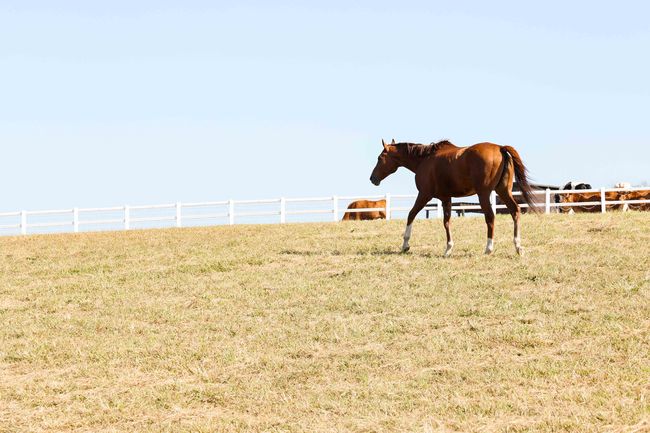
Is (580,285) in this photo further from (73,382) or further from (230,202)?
(230,202)

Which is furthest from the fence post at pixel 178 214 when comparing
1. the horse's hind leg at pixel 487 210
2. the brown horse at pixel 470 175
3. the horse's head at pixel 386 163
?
the horse's hind leg at pixel 487 210

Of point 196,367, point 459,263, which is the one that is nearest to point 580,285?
point 459,263

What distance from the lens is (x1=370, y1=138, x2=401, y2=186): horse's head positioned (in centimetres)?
1983

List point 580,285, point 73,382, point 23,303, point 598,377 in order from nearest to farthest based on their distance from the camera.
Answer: point 598,377
point 73,382
point 580,285
point 23,303

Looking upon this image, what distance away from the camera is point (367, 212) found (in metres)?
34.1

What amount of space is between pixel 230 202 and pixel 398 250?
1419 centimetres

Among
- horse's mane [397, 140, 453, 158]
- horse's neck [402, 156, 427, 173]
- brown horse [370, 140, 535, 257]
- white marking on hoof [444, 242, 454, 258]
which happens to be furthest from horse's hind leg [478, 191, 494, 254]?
horse's neck [402, 156, 427, 173]

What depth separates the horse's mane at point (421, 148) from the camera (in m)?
19.1

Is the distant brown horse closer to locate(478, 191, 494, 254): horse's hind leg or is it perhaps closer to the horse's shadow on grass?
the horse's shadow on grass

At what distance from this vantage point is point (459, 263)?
17.1 meters

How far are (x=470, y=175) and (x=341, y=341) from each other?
7562mm

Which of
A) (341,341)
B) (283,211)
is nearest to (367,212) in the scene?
(283,211)

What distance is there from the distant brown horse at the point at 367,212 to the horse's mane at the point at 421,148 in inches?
554

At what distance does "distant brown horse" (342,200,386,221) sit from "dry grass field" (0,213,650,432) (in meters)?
12.5
